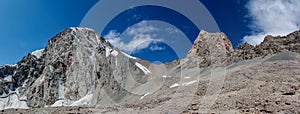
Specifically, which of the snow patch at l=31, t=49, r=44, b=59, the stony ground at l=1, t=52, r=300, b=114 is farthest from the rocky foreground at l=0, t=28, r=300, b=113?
the snow patch at l=31, t=49, r=44, b=59

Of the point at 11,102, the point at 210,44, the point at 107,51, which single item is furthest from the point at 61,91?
the point at 210,44

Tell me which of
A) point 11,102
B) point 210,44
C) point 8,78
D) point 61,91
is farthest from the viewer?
point 210,44

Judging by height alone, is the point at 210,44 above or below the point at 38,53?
below

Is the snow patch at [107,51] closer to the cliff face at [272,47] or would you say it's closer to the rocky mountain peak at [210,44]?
the rocky mountain peak at [210,44]

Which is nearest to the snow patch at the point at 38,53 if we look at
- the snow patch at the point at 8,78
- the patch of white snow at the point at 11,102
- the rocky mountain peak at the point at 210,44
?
the snow patch at the point at 8,78

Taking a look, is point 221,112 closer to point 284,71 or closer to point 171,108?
point 171,108

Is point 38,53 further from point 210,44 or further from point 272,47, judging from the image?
point 272,47

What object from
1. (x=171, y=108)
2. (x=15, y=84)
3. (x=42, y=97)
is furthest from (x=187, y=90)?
(x=15, y=84)

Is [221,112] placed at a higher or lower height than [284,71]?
lower
